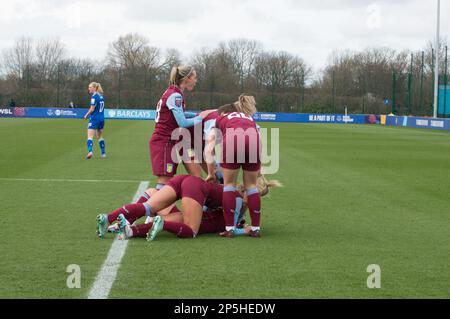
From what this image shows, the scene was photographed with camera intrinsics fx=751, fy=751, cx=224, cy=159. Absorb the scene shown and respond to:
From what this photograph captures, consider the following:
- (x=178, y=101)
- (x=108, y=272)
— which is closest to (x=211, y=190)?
(x=178, y=101)

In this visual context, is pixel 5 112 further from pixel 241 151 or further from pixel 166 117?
pixel 241 151

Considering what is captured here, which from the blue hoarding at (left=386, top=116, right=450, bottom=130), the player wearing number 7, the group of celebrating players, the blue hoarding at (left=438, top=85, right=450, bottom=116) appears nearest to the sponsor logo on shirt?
the group of celebrating players

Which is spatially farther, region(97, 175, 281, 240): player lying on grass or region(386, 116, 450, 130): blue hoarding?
region(386, 116, 450, 130): blue hoarding

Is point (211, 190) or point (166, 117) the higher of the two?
point (166, 117)

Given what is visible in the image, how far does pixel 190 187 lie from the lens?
8.08m

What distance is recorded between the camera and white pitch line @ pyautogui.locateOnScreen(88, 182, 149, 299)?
5645mm

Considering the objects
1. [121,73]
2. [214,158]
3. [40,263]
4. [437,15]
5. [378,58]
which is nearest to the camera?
[40,263]

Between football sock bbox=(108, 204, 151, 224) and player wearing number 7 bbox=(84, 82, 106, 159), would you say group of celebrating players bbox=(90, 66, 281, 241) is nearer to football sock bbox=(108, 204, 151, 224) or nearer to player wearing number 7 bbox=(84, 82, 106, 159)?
football sock bbox=(108, 204, 151, 224)

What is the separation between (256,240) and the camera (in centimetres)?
805

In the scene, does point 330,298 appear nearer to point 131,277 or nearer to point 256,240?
point 131,277

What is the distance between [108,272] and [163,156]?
288 centimetres

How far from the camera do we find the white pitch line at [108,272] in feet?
18.5
